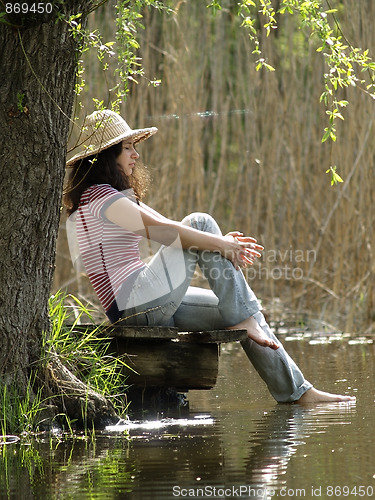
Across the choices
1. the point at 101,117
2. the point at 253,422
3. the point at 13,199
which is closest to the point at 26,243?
the point at 13,199

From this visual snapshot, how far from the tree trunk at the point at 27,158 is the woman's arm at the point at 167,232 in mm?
421

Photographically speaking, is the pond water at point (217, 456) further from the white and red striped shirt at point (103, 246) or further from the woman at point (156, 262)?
the white and red striped shirt at point (103, 246)

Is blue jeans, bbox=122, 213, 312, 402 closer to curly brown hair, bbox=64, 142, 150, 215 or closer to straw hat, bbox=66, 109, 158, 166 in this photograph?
curly brown hair, bbox=64, 142, 150, 215

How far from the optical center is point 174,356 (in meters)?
3.68

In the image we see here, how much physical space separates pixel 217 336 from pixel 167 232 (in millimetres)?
443

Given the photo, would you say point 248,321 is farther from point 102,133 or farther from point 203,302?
point 102,133

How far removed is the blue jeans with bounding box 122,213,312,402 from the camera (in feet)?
11.9

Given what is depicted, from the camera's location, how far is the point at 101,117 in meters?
3.71

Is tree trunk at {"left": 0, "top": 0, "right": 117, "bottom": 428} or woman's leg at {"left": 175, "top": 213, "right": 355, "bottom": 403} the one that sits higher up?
tree trunk at {"left": 0, "top": 0, "right": 117, "bottom": 428}

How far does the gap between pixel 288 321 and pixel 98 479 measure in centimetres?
410

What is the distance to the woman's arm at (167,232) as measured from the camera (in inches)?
141

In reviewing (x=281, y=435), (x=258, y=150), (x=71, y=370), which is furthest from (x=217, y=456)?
(x=258, y=150)

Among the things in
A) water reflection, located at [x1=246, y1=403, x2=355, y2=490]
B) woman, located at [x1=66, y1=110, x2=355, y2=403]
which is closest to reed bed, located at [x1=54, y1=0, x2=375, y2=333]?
woman, located at [x1=66, y1=110, x2=355, y2=403]

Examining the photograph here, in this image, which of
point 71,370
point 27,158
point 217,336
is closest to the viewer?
point 27,158
